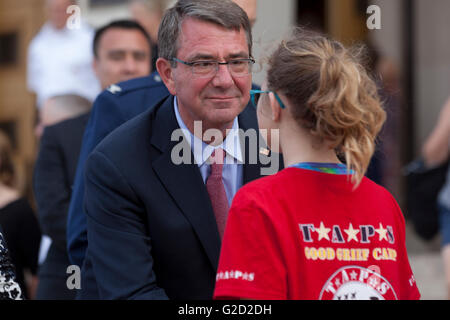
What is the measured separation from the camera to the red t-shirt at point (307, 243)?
216cm

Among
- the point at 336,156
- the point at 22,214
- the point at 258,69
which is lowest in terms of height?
the point at 22,214

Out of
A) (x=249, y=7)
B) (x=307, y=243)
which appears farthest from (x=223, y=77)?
(x=307, y=243)

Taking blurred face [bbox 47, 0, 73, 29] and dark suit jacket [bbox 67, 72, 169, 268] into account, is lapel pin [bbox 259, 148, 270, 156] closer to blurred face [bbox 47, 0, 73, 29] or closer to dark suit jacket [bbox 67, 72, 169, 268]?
dark suit jacket [bbox 67, 72, 169, 268]

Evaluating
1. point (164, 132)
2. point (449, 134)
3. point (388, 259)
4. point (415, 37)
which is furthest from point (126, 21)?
point (415, 37)

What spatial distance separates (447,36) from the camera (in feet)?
28.5

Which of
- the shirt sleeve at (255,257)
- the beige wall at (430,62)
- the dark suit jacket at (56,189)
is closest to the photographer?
the shirt sleeve at (255,257)

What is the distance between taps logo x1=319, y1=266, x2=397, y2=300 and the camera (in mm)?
2191

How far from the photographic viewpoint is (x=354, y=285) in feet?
7.23

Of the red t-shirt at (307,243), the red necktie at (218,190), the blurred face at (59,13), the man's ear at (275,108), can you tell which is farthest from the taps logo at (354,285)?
the blurred face at (59,13)

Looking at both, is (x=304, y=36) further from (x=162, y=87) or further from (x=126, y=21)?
(x=126, y=21)

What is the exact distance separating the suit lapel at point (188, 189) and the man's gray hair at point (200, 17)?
28cm

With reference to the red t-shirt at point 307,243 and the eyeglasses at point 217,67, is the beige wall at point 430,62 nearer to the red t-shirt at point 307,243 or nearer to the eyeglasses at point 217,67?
the eyeglasses at point 217,67

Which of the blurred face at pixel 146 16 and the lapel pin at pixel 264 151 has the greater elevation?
the blurred face at pixel 146 16

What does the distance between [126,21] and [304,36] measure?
111 inches
